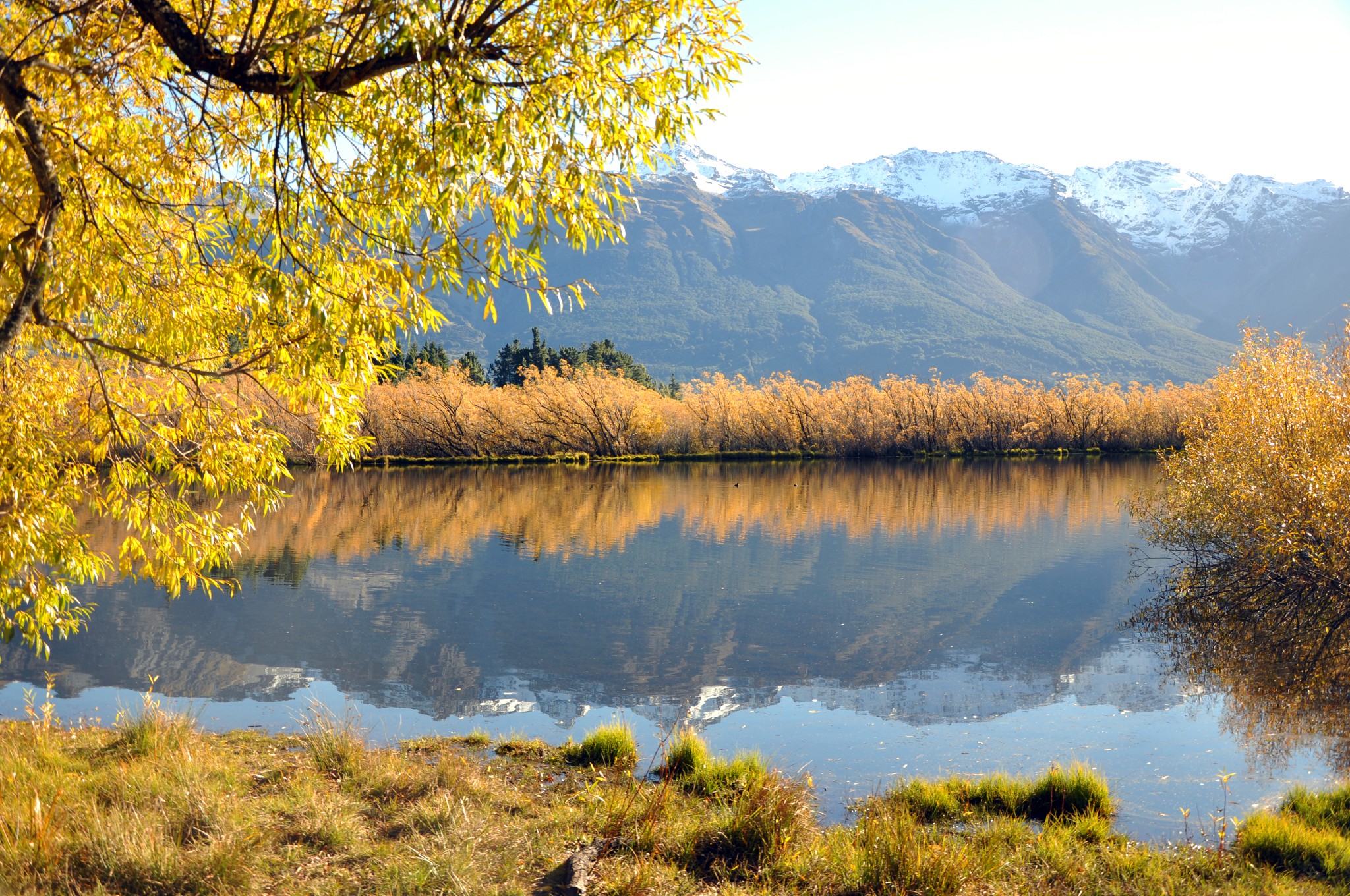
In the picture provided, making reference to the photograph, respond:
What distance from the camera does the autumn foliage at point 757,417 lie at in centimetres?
5778

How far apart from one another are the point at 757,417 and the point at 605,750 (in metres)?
56.5

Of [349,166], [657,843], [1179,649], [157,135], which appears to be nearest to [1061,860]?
[657,843]

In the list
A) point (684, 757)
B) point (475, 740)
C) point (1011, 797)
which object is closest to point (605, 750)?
point (684, 757)

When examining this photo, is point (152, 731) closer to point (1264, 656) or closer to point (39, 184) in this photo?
point (39, 184)

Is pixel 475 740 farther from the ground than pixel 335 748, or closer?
closer

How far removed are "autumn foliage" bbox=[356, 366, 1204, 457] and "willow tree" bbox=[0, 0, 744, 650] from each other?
50.2 meters

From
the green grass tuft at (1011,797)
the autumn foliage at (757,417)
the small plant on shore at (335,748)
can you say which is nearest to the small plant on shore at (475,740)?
the small plant on shore at (335,748)

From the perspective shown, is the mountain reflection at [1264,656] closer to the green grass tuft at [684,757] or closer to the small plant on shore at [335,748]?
the green grass tuft at [684,757]

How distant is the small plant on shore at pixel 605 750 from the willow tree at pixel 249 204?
383 cm

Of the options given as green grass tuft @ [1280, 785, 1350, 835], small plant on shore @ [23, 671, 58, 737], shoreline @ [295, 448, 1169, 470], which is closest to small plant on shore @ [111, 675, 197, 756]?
small plant on shore @ [23, 671, 58, 737]

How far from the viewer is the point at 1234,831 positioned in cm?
716

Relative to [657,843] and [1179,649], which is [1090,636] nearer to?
[1179,649]

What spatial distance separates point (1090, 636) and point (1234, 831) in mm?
8381

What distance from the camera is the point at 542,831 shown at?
20.6 ft
